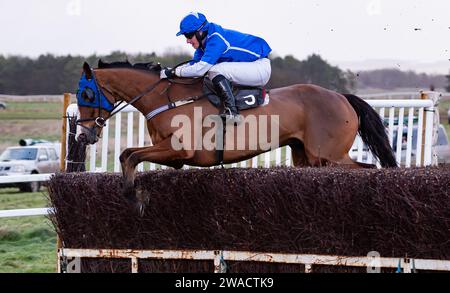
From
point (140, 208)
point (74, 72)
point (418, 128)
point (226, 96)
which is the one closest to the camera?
point (140, 208)

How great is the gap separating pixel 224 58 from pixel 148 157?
1.24 m

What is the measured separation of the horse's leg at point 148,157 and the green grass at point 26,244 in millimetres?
962

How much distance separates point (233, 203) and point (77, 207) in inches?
55.4

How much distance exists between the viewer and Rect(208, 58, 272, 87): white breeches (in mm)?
7276

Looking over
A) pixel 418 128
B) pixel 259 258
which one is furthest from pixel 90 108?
pixel 418 128

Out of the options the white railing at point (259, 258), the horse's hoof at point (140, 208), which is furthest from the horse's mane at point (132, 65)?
the white railing at point (259, 258)

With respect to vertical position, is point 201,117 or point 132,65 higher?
point 132,65

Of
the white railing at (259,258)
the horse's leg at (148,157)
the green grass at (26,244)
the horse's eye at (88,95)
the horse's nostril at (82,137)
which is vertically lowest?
the green grass at (26,244)

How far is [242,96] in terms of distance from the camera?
24.2 ft

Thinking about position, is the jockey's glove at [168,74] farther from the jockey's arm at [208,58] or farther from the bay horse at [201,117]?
the jockey's arm at [208,58]

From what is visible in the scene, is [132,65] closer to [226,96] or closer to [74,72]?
[226,96]

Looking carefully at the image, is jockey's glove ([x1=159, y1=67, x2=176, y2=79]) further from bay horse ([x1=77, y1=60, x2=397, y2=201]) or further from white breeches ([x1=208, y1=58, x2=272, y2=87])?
white breeches ([x1=208, y1=58, x2=272, y2=87])

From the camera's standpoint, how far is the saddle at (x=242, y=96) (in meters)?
7.27
